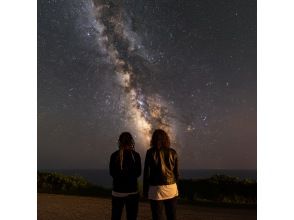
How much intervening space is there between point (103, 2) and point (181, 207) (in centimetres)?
524

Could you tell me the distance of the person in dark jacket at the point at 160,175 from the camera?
4395 mm

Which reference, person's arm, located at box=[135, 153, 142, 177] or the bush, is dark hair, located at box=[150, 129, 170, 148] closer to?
person's arm, located at box=[135, 153, 142, 177]

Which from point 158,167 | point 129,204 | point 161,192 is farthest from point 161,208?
point 158,167

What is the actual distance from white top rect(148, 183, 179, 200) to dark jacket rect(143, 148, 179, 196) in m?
0.04

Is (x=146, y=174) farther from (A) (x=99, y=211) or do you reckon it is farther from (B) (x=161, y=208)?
(A) (x=99, y=211)

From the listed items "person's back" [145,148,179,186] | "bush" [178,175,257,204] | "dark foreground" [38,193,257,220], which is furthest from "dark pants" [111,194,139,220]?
"bush" [178,175,257,204]

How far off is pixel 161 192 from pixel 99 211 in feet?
9.61

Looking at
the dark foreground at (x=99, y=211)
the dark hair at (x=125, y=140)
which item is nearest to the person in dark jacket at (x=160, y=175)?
the dark hair at (x=125, y=140)

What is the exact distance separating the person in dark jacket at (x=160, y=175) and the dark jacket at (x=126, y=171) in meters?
0.11

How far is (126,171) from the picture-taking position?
14.5ft

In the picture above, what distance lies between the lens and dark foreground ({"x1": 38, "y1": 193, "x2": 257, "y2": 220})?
21.2ft

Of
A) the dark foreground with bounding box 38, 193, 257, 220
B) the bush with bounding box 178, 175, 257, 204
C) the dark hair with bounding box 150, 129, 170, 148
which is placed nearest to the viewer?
the dark hair with bounding box 150, 129, 170, 148
